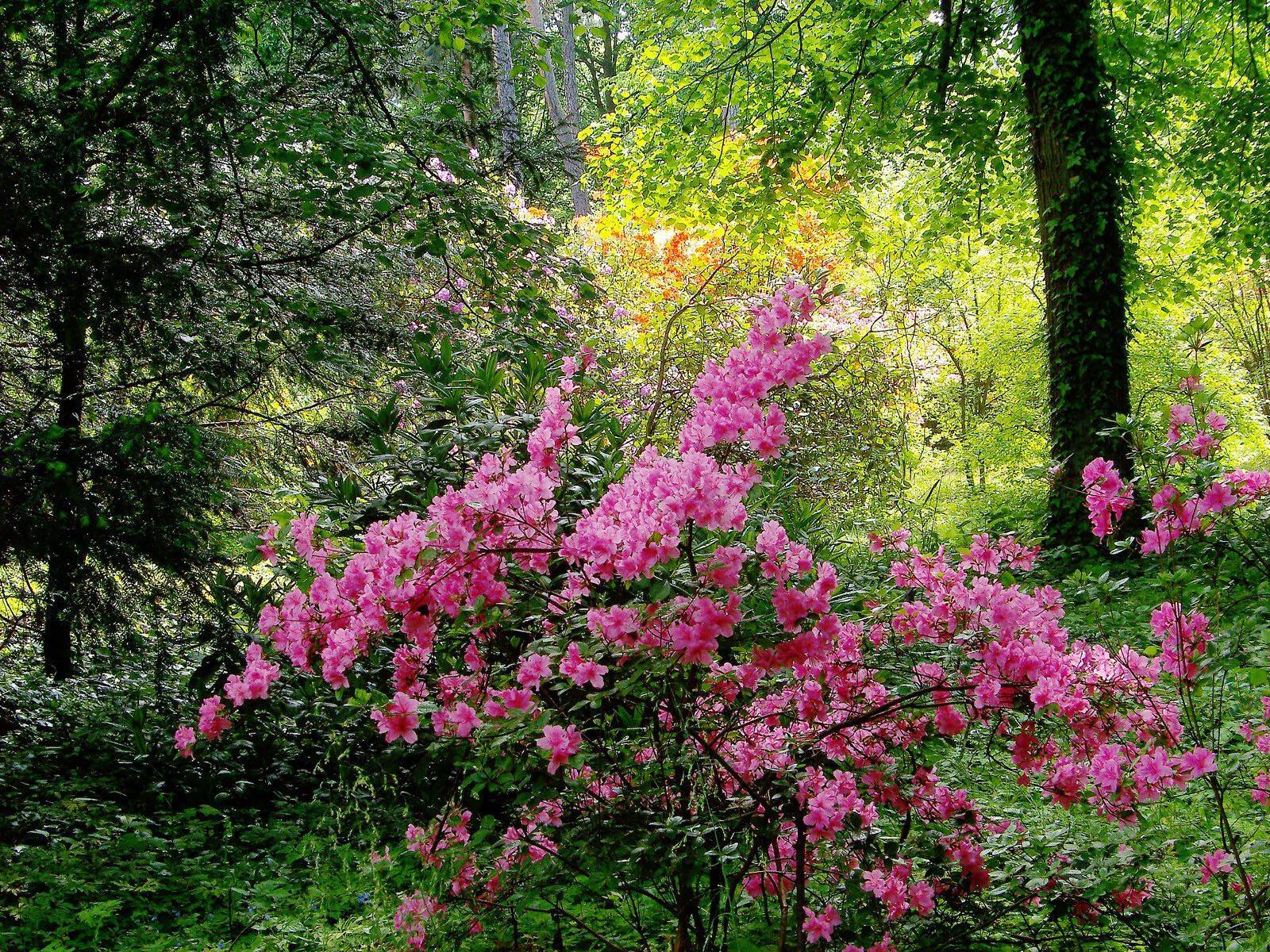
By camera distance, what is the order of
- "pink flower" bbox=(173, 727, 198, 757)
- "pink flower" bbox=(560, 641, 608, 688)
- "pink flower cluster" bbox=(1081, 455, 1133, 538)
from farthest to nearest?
"pink flower cluster" bbox=(1081, 455, 1133, 538) < "pink flower" bbox=(173, 727, 198, 757) < "pink flower" bbox=(560, 641, 608, 688)

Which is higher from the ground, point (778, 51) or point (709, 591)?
point (778, 51)

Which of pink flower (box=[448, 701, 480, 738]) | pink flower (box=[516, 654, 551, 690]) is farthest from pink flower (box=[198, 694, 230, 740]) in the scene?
pink flower (box=[516, 654, 551, 690])

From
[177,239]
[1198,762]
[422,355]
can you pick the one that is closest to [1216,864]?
[1198,762]

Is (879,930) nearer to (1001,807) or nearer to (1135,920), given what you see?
(1135,920)

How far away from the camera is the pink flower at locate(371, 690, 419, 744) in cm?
200

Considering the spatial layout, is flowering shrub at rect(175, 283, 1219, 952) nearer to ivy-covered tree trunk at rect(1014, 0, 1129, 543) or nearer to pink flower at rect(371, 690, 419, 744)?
pink flower at rect(371, 690, 419, 744)

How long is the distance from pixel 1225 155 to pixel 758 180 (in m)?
3.89

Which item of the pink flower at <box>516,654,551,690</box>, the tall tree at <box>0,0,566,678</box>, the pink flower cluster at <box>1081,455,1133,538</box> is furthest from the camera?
the tall tree at <box>0,0,566,678</box>

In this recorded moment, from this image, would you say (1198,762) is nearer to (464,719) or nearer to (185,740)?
(464,719)

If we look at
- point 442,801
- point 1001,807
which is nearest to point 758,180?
point 1001,807

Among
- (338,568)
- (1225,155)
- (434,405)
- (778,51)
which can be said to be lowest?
(338,568)

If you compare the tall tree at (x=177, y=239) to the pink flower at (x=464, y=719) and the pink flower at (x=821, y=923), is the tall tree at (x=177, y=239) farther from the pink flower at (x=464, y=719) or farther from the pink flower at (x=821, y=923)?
the pink flower at (x=821, y=923)

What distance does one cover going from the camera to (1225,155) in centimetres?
793

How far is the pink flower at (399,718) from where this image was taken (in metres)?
2.00
